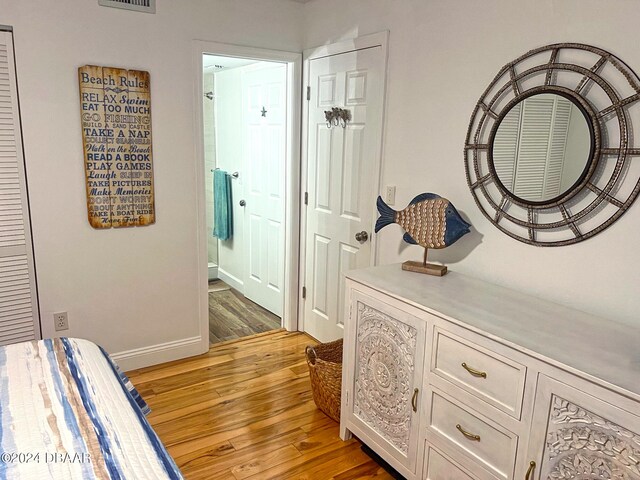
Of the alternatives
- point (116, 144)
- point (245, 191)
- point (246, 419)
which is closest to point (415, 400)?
point (246, 419)

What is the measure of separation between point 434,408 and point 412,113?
1.47m

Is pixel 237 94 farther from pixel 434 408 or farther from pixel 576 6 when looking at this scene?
pixel 434 408

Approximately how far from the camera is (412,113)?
2.51 metres

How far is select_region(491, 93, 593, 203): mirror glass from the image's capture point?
70.5 inches

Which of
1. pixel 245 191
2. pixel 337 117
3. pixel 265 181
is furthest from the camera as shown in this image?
pixel 245 191

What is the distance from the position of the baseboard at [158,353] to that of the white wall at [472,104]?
1.46 m

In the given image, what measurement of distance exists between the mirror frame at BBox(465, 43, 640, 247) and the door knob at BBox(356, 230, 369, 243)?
85 cm

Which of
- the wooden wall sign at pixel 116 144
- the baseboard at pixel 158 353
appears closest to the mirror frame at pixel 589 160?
the wooden wall sign at pixel 116 144

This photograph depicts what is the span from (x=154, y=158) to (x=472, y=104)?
1835mm

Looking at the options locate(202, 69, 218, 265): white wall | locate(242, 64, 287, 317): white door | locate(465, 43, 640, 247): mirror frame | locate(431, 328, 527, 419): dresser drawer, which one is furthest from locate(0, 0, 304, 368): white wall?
locate(431, 328, 527, 419): dresser drawer

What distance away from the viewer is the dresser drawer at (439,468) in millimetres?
1779

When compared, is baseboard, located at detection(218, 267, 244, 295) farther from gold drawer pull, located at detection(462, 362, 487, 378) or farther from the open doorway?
gold drawer pull, located at detection(462, 362, 487, 378)

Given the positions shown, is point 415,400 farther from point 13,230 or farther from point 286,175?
point 13,230

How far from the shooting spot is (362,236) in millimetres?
2939
